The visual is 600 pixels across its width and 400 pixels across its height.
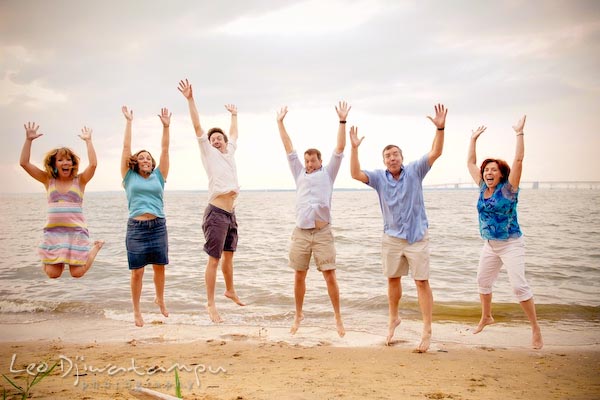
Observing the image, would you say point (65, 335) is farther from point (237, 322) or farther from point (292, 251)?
point (292, 251)

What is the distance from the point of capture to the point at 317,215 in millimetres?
5586

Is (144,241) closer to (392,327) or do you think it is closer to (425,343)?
(392,327)

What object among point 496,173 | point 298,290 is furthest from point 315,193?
point 496,173

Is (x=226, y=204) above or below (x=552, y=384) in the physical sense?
above

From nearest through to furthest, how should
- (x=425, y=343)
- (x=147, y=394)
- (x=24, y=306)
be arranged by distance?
1. (x=147, y=394)
2. (x=425, y=343)
3. (x=24, y=306)

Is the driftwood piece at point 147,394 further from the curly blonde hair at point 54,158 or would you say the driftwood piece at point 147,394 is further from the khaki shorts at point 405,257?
the khaki shorts at point 405,257

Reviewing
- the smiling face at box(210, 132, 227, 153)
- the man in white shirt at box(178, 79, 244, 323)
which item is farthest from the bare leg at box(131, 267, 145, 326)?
the smiling face at box(210, 132, 227, 153)

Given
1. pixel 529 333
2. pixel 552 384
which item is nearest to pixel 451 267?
pixel 529 333

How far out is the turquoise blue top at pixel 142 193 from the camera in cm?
541

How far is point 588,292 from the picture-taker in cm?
1006

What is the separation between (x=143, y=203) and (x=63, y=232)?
3.00 ft

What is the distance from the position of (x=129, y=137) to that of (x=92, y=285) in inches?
264

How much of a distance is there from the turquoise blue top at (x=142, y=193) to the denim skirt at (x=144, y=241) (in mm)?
129

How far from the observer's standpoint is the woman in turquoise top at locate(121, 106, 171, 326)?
542 cm
